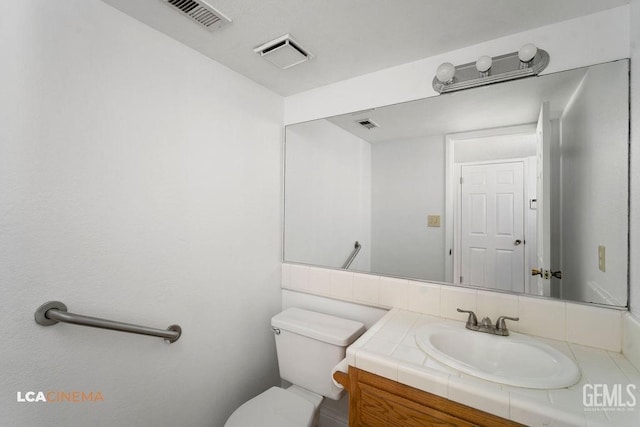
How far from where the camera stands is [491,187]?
1324mm

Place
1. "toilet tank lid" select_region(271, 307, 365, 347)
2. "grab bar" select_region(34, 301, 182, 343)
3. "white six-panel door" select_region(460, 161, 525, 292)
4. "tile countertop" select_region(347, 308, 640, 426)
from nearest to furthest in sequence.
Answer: "tile countertop" select_region(347, 308, 640, 426) → "grab bar" select_region(34, 301, 182, 343) → "white six-panel door" select_region(460, 161, 525, 292) → "toilet tank lid" select_region(271, 307, 365, 347)

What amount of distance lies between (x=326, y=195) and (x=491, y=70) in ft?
3.73

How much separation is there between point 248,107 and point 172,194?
0.74 m

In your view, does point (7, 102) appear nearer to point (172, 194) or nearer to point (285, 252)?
point (172, 194)

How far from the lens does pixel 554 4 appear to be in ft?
3.47

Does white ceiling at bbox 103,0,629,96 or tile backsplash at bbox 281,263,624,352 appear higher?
white ceiling at bbox 103,0,629,96

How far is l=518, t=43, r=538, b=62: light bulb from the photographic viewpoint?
1137 millimetres

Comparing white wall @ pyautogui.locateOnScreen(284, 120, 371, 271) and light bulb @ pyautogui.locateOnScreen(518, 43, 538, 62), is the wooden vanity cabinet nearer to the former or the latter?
white wall @ pyautogui.locateOnScreen(284, 120, 371, 271)

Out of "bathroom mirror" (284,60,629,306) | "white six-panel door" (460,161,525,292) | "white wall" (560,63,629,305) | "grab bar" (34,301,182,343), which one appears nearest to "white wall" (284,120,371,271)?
"bathroom mirror" (284,60,629,306)

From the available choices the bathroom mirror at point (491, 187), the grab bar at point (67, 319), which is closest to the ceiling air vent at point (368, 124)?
the bathroom mirror at point (491, 187)

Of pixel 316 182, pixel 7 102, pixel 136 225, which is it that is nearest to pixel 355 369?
pixel 136 225

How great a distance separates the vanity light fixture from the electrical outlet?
0.79m

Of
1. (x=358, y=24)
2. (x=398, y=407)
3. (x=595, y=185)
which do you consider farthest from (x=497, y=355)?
(x=358, y=24)

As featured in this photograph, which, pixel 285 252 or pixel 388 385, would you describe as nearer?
pixel 388 385
